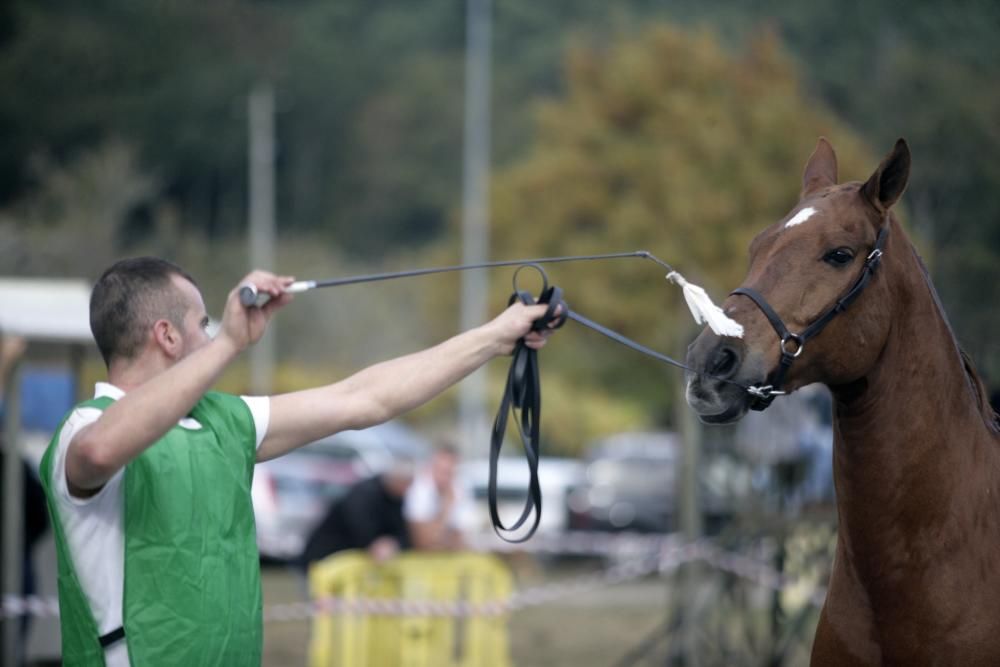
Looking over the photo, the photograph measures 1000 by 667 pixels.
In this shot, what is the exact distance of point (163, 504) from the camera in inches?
118

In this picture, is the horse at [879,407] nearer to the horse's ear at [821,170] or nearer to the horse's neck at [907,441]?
the horse's neck at [907,441]

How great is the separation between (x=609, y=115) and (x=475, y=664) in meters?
19.6

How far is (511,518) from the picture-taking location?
18250 mm

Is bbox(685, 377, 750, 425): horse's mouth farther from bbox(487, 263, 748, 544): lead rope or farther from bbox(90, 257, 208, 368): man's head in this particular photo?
bbox(90, 257, 208, 368): man's head

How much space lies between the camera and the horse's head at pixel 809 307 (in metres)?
3.20

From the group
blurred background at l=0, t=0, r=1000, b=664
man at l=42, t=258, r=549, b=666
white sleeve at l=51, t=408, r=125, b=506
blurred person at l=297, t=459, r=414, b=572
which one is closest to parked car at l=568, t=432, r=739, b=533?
blurred background at l=0, t=0, r=1000, b=664

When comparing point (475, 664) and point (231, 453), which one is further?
point (475, 664)

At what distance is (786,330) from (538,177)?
78.9 feet

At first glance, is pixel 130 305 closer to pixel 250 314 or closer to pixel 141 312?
pixel 141 312

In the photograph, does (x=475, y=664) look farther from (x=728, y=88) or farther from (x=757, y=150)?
(x=728, y=88)

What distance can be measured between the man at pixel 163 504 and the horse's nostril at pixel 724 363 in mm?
614

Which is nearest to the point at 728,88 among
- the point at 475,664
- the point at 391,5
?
the point at 475,664

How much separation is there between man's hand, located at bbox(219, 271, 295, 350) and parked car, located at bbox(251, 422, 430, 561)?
39.0 feet

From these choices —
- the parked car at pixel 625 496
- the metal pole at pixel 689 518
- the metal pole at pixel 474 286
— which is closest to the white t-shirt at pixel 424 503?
the metal pole at pixel 689 518
